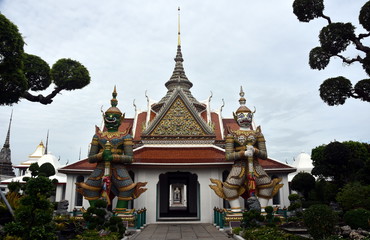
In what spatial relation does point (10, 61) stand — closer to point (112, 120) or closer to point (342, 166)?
point (112, 120)

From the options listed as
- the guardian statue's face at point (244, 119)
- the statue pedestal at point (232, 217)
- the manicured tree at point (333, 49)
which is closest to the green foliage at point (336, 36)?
the manicured tree at point (333, 49)

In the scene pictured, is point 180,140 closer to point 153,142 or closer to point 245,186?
point 153,142

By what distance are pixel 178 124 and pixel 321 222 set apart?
9.86 metres

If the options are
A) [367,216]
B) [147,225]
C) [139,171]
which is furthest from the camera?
[139,171]

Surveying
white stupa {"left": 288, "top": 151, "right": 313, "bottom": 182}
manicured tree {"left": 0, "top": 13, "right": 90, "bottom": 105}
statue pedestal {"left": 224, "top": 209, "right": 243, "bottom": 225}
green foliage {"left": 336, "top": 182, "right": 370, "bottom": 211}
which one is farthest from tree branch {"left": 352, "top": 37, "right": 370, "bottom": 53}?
white stupa {"left": 288, "top": 151, "right": 313, "bottom": 182}

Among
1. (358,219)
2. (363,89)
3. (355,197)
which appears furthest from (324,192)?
(363,89)

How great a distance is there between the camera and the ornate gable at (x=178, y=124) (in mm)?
15688

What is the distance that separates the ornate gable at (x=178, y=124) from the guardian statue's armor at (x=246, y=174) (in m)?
3.83

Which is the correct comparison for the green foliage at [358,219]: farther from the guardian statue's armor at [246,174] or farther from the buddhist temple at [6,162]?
the buddhist temple at [6,162]

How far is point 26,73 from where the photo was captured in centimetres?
1179

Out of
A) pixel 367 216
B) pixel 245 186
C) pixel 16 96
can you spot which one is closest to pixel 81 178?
pixel 16 96

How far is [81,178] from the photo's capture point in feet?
51.8

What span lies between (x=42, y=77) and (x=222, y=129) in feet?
33.6

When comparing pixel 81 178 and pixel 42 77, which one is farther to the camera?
pixel 81 178
